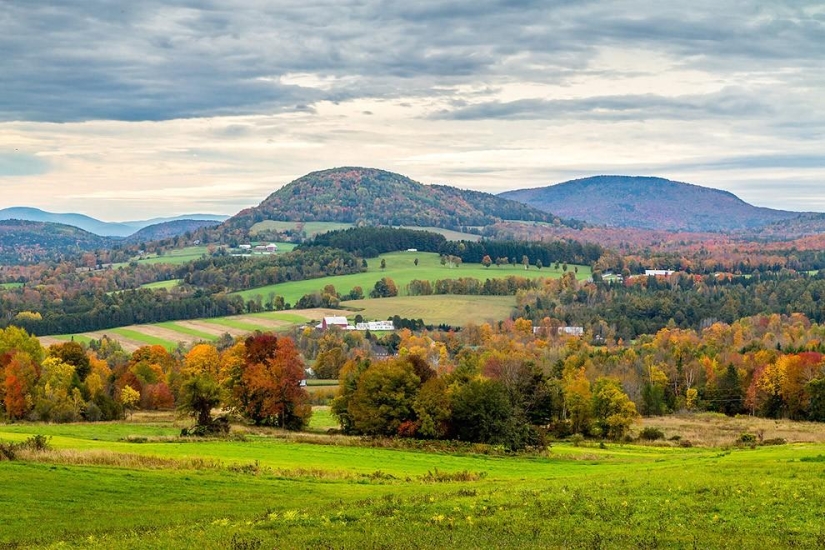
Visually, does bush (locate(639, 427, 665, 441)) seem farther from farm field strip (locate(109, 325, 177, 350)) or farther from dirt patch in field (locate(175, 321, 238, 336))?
dirt patch in field (locate(175, 321, 238, 336))

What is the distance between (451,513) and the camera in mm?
24812

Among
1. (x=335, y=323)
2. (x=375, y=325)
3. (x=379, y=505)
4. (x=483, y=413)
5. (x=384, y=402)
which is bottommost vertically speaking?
(x=375, y=325)

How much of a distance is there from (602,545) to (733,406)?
94.1 m

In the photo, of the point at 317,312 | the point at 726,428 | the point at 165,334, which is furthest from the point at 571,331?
Result: the point at 726,428

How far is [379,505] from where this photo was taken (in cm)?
2631

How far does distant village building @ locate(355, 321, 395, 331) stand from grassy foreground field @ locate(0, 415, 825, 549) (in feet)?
416

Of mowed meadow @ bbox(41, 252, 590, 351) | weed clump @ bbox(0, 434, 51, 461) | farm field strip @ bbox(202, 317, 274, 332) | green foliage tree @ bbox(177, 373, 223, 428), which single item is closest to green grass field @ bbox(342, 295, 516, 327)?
mowed meadow @ bbox(41, 252, 590, 351)

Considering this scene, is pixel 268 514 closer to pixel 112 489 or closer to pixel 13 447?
pixel 112 489

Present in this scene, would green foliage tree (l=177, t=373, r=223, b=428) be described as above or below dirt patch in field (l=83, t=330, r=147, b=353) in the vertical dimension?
above

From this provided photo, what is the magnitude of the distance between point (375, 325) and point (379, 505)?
482 feet

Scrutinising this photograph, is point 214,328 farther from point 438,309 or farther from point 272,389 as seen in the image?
point 272,389

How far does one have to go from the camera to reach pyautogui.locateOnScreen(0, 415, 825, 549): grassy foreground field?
2100cm

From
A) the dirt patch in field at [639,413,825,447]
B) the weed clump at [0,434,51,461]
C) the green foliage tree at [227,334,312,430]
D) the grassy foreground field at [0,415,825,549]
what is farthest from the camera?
the green foliage tree at [227,334,312,430]

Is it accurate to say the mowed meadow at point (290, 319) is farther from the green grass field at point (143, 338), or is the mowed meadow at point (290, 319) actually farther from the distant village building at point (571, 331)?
the distant village building at point (571, 331)
